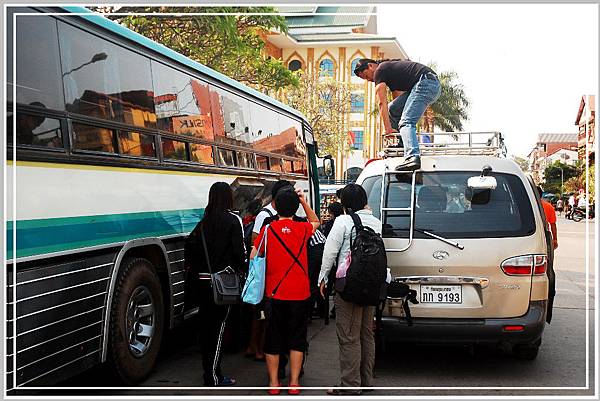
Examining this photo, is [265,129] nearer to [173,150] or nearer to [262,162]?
[262,162]

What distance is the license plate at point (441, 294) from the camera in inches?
255

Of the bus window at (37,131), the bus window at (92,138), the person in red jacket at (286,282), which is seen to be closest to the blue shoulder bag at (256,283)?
the person in red jacket at (286,282)

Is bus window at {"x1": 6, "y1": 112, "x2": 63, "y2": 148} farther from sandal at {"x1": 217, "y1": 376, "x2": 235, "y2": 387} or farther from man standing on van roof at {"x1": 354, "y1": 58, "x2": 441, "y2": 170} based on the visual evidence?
man standing on van roof at {"x1": 354, "y1": 58, "x2": 441, "y2": 170}

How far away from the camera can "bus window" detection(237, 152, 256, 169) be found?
9.21 metres

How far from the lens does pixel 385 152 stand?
763 centimetres

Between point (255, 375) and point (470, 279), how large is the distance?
6.90 ft

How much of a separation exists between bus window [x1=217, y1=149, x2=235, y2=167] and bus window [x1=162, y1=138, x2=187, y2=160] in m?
1.10

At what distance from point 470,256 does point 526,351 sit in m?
1.46

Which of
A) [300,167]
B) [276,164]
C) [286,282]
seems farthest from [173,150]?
[300,167]

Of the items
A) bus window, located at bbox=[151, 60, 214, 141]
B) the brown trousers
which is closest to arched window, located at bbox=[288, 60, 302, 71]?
bus window, located at bbox=[151, 60, 214, 141]

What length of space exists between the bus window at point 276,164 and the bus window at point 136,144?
4.37 m

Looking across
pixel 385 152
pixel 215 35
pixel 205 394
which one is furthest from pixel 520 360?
pixel 215 35

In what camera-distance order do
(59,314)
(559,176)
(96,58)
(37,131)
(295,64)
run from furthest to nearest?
1. (559,176)
2. (295,64)
3. (96,58)
4. (59,314)
5. (37,131)

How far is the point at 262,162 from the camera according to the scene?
408 inches
